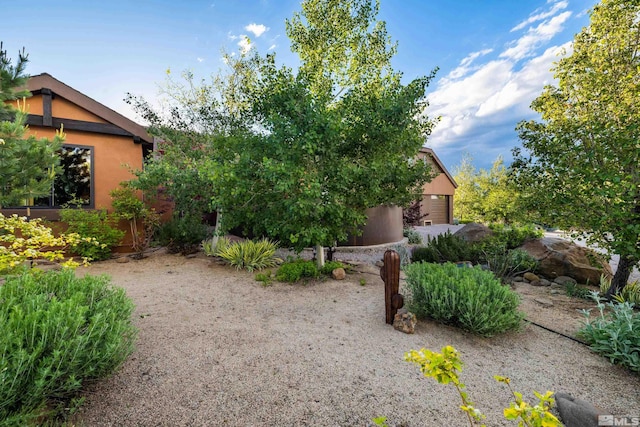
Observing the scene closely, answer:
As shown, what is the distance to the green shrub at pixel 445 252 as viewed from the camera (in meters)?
6.51

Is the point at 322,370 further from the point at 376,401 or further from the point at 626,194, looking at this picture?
the point at 626,194

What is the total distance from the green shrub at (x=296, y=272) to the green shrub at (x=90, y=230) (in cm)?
415

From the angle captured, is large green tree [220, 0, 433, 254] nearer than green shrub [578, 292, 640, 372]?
No

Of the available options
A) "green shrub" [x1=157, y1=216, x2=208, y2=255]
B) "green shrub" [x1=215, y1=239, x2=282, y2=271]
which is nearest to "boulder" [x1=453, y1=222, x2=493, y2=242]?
"green shrub" [x1=215, y1=239, x2=282, y2=271]

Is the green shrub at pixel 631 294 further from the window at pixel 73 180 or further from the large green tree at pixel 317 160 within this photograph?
the window at pixel 73 180

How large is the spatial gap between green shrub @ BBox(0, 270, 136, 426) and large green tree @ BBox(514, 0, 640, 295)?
5368 millimetres

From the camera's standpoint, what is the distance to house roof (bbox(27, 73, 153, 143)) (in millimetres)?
6436

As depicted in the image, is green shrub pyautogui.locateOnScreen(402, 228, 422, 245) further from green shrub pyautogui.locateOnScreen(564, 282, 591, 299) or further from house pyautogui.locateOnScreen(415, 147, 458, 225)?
house pyautogui.locateOnScreen(415, 147, 458, 225)

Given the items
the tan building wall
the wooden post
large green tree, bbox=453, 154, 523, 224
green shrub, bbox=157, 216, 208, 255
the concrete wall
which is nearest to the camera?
the wooden post

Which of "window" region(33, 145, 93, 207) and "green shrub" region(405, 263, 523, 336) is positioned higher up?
"window" region(33, 145, 93, 207)

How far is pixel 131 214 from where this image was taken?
692 cm

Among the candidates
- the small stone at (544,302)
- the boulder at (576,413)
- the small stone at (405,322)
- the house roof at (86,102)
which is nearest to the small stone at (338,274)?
the small stone at (405,322)

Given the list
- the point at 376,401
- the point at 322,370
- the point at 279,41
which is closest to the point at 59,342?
the point at 322,370

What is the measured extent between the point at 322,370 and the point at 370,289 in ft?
8.33
